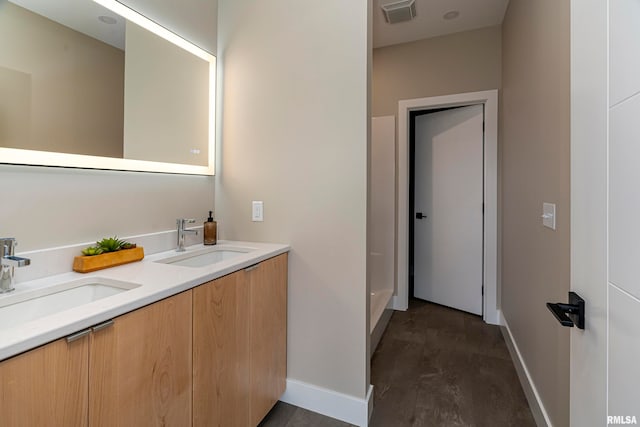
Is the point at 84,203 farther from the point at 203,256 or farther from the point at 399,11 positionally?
the point at 399,11

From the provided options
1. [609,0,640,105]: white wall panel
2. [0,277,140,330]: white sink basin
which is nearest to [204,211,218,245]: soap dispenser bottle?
[0,277,140,330]: white sink basin

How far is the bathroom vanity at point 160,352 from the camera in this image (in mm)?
670

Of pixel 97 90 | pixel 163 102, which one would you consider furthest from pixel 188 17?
pixel 97 90

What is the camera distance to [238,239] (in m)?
1.89

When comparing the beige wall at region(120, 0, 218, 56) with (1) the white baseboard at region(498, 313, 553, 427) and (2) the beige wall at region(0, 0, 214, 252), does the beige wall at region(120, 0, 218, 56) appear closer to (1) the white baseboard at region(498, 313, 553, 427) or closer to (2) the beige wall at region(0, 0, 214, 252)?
(2) the beige wall at region(0, 0, 214, 252)

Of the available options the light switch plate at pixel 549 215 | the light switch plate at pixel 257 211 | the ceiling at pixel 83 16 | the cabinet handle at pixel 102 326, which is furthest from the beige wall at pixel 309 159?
the cabinet handle at pixel 102 326

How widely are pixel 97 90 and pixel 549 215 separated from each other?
2191 mm

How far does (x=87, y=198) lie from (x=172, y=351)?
2.58ft

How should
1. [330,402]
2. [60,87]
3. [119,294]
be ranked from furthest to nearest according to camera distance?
[330,402] < [60,87] < [119,294]

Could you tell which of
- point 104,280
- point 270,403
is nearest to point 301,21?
point 104,280

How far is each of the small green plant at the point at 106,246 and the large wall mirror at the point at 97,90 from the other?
34 cm

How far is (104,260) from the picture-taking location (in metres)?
1.22

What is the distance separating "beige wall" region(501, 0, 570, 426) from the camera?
4.18ft

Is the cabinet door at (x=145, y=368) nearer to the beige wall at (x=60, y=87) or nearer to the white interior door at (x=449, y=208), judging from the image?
the beige wall at (x=60, y=87)
